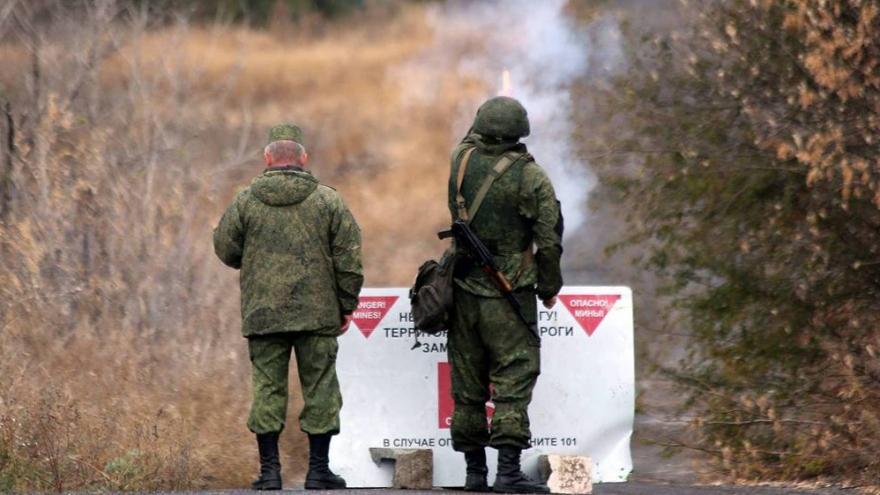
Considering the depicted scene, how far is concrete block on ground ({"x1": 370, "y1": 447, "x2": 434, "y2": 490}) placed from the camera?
8.62 m

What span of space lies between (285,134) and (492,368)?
1.60m

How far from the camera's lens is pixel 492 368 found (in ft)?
27.3

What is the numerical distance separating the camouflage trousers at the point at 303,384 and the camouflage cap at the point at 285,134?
1005mm

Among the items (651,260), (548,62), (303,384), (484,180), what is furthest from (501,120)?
(548,62)

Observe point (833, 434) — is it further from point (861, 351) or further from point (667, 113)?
point (667, 113)

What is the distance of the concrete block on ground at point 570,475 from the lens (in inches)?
333

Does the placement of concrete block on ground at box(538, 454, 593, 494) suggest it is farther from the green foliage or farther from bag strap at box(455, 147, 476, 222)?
the green foliage

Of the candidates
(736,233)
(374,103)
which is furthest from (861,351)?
(374,103)

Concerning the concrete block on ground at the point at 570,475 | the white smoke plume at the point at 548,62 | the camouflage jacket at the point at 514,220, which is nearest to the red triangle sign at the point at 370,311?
the camouflage jacket at the point at 514,220

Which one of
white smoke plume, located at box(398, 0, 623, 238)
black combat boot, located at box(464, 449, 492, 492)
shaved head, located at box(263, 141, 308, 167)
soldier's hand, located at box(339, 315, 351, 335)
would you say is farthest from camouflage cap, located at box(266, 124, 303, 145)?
white smoke plume, located at box(398, 0, 623, 238)

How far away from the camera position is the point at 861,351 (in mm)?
9367

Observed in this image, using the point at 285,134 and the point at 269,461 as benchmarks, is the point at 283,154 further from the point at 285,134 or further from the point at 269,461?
the point at 269,461

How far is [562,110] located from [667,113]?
2.40 metres

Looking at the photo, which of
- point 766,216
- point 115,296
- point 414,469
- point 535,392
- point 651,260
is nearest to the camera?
point 414,469
